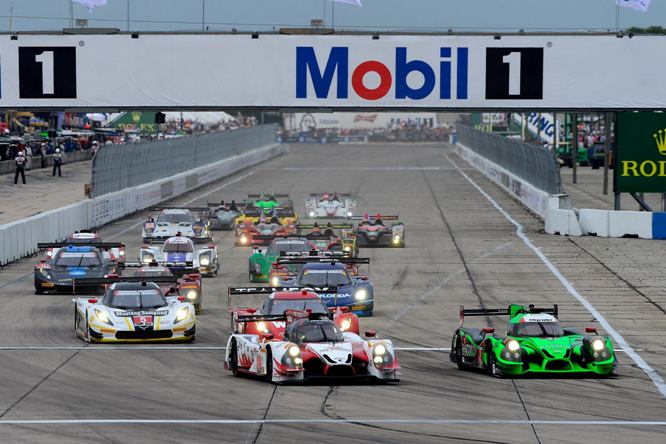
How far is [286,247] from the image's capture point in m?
40.2

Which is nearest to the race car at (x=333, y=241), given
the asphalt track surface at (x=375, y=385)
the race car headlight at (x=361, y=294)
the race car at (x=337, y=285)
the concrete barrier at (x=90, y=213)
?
the asphalt track surface at (x=375, y=385)

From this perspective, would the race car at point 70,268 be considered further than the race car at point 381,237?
No

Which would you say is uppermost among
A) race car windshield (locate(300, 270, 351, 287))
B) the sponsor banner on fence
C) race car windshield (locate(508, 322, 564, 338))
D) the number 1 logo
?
the number 1 logo

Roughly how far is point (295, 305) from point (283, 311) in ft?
0.93

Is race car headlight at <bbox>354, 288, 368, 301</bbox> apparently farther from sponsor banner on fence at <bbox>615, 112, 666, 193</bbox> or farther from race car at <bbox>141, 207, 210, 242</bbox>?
sponsor banner on fence at <bbox>615, 112, 666, 193</bbox>

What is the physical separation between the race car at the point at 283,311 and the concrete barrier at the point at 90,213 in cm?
1810

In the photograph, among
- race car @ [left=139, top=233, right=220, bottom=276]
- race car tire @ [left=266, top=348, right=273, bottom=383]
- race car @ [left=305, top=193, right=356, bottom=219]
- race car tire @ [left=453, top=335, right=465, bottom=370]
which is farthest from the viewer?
race car @ [left=305, top=193, right=356, bottom=219]

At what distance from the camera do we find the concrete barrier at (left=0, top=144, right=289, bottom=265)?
45.4 m

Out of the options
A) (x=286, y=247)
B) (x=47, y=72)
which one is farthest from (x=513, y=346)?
(x=47, y=72)

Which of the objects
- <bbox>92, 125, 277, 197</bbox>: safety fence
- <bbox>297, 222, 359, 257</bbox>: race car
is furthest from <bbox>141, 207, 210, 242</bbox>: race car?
<bbox>92, 125, 277, 197</bbox>: safety fence

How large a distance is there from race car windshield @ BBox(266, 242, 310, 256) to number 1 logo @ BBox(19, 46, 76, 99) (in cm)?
1279

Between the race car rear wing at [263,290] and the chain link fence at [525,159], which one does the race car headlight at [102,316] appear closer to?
the race car rear wing at [263,290]

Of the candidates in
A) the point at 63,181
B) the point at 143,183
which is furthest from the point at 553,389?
the point at 63,181

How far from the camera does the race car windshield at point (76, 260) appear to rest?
121ft
